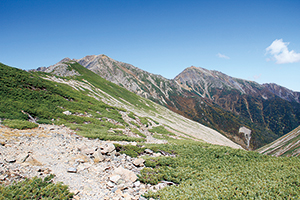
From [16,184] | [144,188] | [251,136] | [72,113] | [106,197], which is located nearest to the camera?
[16,184]

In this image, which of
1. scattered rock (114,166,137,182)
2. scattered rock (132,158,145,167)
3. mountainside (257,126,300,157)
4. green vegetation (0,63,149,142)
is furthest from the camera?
mountainside (257,126,300,157)

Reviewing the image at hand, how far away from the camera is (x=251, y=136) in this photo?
184625 millimetres

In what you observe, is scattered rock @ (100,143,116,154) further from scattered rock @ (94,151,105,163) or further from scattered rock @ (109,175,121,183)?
scattered rock @ (109,175,121,183)

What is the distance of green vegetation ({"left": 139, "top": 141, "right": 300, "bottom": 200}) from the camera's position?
30.2ft

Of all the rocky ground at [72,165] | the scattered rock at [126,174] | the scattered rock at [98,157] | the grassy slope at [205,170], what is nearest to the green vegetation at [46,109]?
the grassy slope at [205,170]

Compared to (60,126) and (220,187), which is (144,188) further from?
(60,126)

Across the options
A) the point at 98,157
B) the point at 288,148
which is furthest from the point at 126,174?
the point at 288,148

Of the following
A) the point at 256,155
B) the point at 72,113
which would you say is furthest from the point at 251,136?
the point at 72,113

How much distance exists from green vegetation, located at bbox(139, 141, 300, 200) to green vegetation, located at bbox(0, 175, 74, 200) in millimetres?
4806

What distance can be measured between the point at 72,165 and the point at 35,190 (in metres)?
3.01

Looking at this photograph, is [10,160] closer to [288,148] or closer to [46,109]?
[46,109]

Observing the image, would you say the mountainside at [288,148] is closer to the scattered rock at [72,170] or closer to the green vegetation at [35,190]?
the scattered rock at [72,170]

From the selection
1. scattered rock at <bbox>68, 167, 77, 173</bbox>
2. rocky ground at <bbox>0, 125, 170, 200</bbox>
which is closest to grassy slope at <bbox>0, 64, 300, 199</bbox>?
rocky ground at <bbox>0, 125, 170, 200</bbox>

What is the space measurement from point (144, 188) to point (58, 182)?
17.2ft
